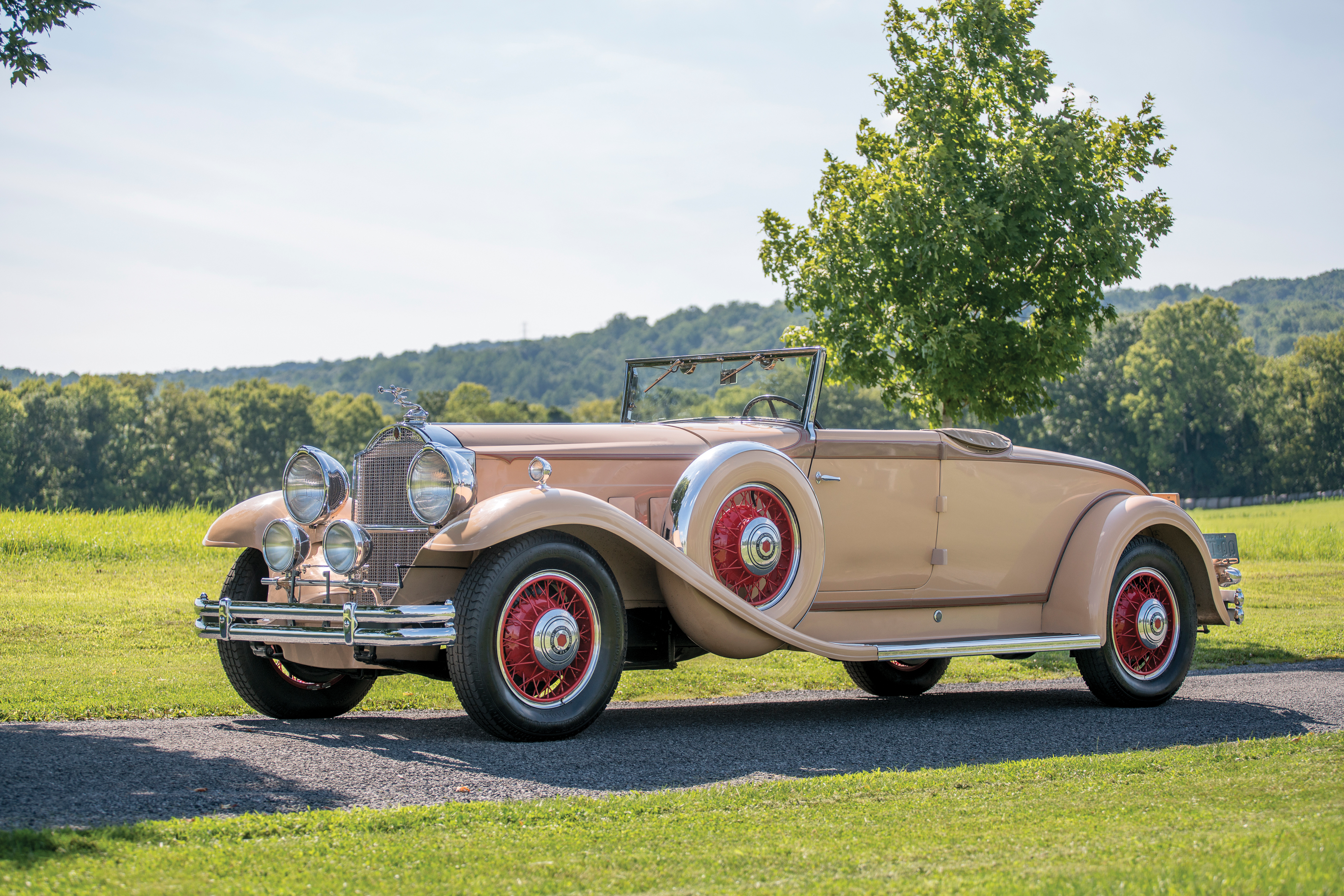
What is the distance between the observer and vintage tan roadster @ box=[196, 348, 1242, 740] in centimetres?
600

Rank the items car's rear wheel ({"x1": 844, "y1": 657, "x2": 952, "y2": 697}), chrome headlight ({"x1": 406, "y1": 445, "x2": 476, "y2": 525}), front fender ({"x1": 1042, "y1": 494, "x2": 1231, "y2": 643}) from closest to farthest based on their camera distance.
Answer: chrome headlight ({"x1": 406, "y1": 445, "x2": 476, "y2": 525}), front fender ({"x1": 1042, "y1": 494, "x2": 1231, "y2": 643}), car's rear wheel ({"x1": 844, "y1": 657, "x2": 952, "y2": 697})

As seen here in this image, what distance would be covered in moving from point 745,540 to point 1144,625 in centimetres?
321

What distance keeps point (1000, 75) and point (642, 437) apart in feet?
30.8

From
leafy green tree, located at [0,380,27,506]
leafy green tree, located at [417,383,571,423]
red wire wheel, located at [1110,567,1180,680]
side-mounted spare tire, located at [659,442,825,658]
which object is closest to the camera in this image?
side-mounted spare tire, located at [659,442,825,658]

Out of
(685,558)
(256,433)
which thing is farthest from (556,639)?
(256,433)

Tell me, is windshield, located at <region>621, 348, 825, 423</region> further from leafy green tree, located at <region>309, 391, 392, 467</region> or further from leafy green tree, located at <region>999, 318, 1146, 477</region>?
leafy green tree, located at <region>309, 391, 392, 467</region>

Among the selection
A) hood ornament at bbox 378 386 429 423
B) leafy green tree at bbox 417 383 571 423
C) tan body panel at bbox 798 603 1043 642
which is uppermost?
leafy green tree at bbox 417 383 571 423

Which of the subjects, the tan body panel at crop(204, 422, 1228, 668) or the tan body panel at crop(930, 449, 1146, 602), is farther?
the tan body panel at crop(930, 449, 1146, 602)

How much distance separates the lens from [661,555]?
247 inches

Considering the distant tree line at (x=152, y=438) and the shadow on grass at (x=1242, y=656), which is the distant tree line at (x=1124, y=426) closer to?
the distant tree line at (x=152, y=438)

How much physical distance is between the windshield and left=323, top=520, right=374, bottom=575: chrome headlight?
2615 mm

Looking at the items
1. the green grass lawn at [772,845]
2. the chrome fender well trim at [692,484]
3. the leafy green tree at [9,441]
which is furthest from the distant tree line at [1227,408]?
the green grass lawn at [772,845]

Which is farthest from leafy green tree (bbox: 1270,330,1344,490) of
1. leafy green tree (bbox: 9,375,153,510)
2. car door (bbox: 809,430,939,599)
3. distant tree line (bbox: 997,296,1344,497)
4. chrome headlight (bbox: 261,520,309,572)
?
chrome headlight (bbox: 261,520,309,572)

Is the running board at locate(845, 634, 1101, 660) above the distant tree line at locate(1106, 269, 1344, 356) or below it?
below
